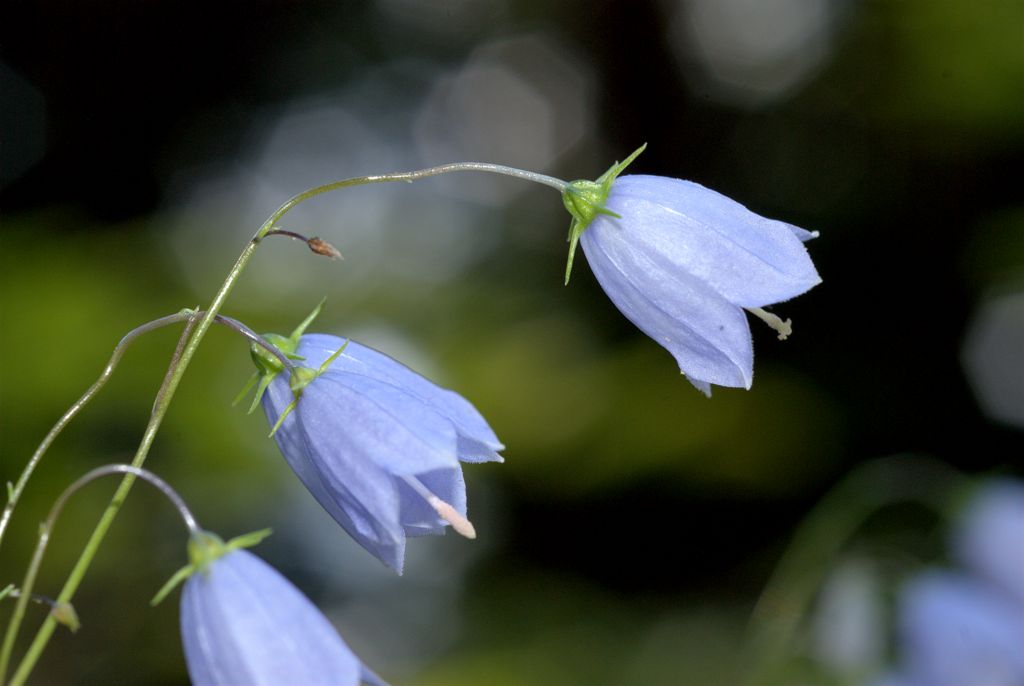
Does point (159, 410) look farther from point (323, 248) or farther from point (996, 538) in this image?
point (996, 538)

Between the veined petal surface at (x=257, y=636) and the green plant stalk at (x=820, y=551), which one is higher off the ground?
the veined petal surface at (x=257, y=636)

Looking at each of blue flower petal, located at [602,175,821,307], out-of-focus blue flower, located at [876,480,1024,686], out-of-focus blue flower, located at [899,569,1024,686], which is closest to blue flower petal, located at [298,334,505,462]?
blue flower petal, located at [602,175,821,307]

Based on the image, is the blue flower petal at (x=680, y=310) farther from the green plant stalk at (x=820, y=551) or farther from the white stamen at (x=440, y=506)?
the green plant stalk at (x=820, y=551)

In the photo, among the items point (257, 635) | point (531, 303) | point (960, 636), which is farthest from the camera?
point (531, 303)

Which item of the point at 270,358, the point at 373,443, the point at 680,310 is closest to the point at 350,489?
the point at 373,443

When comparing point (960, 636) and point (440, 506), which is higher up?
point (440, 506)

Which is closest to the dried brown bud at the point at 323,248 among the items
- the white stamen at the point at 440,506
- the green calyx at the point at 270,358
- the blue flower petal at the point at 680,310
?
the green calyx at the point at 270,358
